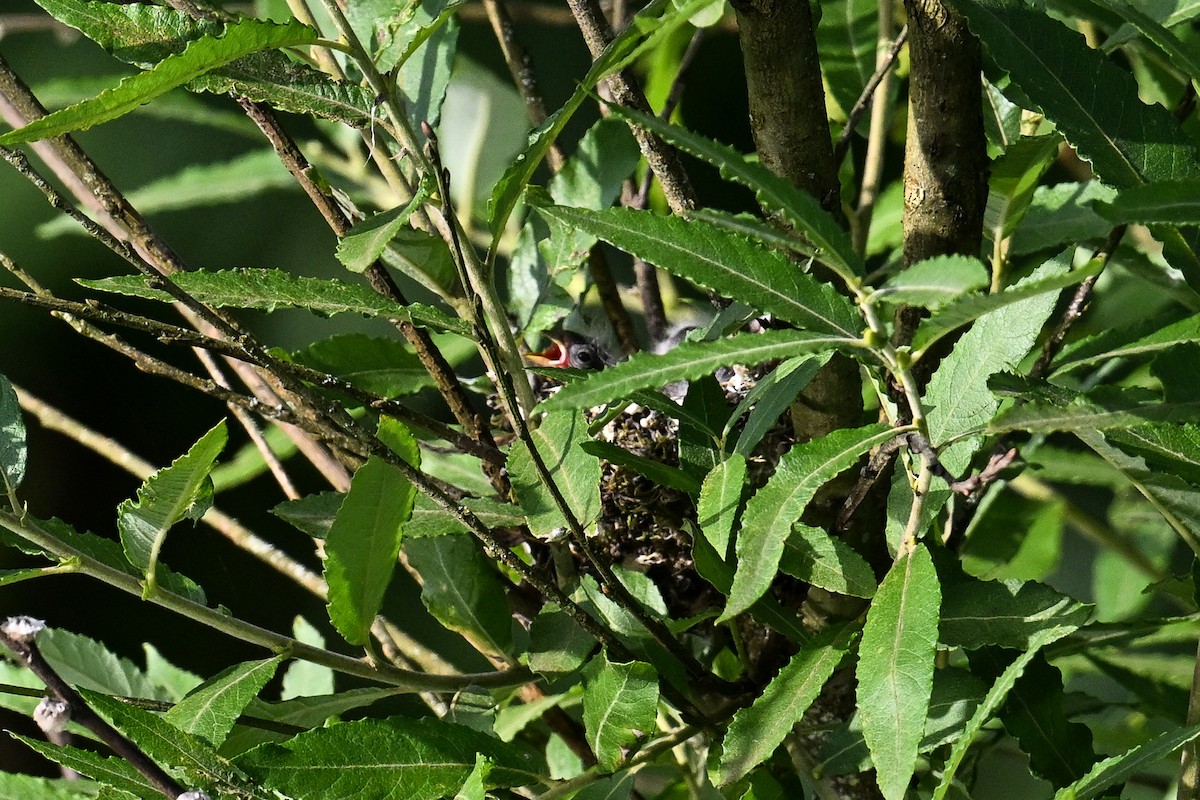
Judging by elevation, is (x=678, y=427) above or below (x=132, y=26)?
below

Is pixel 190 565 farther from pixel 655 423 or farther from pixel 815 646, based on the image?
pixel 815 646

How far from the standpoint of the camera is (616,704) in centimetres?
53

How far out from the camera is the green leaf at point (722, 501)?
0.48 metres

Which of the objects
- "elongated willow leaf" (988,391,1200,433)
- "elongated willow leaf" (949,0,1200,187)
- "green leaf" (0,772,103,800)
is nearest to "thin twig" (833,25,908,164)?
"elongated willow leaf" (949,0,1200,187)

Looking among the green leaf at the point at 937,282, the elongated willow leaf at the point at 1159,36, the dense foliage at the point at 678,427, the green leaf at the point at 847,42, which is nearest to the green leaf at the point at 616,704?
the dense foliage at the point at 678,427

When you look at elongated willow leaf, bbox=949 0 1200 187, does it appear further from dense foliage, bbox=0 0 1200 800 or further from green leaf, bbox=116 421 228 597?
green leaf, bbox=116 421 228 597

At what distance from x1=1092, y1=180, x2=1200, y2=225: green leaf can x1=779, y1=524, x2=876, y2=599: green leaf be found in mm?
188

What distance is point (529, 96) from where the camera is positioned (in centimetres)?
78

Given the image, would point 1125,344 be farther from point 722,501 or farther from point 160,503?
point 160,503

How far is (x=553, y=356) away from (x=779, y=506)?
474 mm

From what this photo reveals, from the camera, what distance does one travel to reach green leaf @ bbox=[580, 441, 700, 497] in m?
0.53

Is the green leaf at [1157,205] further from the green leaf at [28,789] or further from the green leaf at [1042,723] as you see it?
the green leaf at [28,789]

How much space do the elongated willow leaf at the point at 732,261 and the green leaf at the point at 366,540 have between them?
134 millimetres

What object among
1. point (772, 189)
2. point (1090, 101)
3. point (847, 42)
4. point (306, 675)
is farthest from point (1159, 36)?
point (306, 675)
